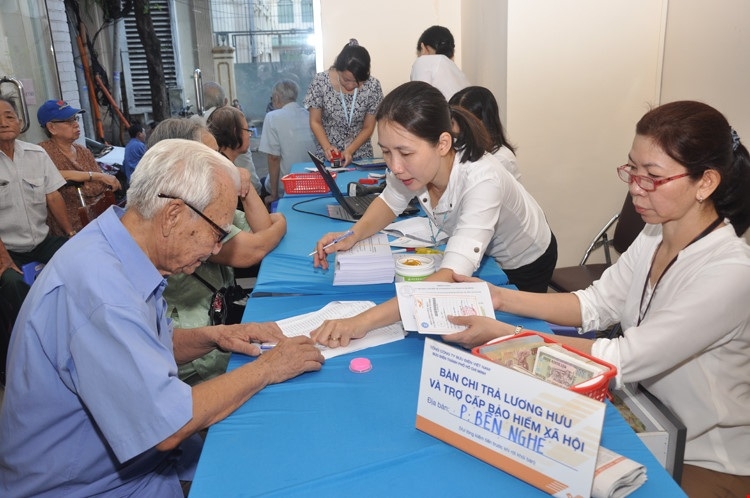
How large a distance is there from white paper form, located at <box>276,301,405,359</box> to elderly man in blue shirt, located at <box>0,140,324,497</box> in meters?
0.14

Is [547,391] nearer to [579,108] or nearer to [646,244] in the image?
[646,244]

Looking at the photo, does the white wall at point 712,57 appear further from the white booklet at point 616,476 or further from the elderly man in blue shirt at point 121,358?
the elderly man in blue shirt at point 121,358

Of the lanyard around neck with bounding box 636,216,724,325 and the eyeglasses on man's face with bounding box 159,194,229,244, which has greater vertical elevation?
the eyeglasses on man's face with bounding box 159,194,229,244

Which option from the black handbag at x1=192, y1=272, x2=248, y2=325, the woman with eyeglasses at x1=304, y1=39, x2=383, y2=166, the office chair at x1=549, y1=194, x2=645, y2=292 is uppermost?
the woman with eyeglasses at x1=304, y1=39, x2=383, y2=166

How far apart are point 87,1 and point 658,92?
5348 mm

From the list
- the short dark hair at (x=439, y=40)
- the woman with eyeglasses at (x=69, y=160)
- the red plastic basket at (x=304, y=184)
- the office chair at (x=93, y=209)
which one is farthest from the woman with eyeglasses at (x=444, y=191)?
the woman with eyeglasses at (x=69, y=160)

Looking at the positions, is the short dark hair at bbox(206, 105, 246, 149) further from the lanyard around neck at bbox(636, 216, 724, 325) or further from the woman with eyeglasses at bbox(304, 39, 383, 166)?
the lanyard around neck at bbox(636, 216, 724, 325)

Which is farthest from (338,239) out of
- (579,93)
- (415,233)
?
(579,93)

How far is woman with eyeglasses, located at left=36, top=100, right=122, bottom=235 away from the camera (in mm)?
4027

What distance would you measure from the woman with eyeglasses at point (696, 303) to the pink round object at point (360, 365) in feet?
0.69

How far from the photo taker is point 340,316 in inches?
63.4

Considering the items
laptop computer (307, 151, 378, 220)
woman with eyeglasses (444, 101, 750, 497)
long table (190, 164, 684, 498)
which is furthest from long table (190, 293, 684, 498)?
laptop computer (307, 151, 378, 220)

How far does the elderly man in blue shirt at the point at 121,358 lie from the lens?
1.04 m

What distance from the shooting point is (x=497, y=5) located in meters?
3.91
